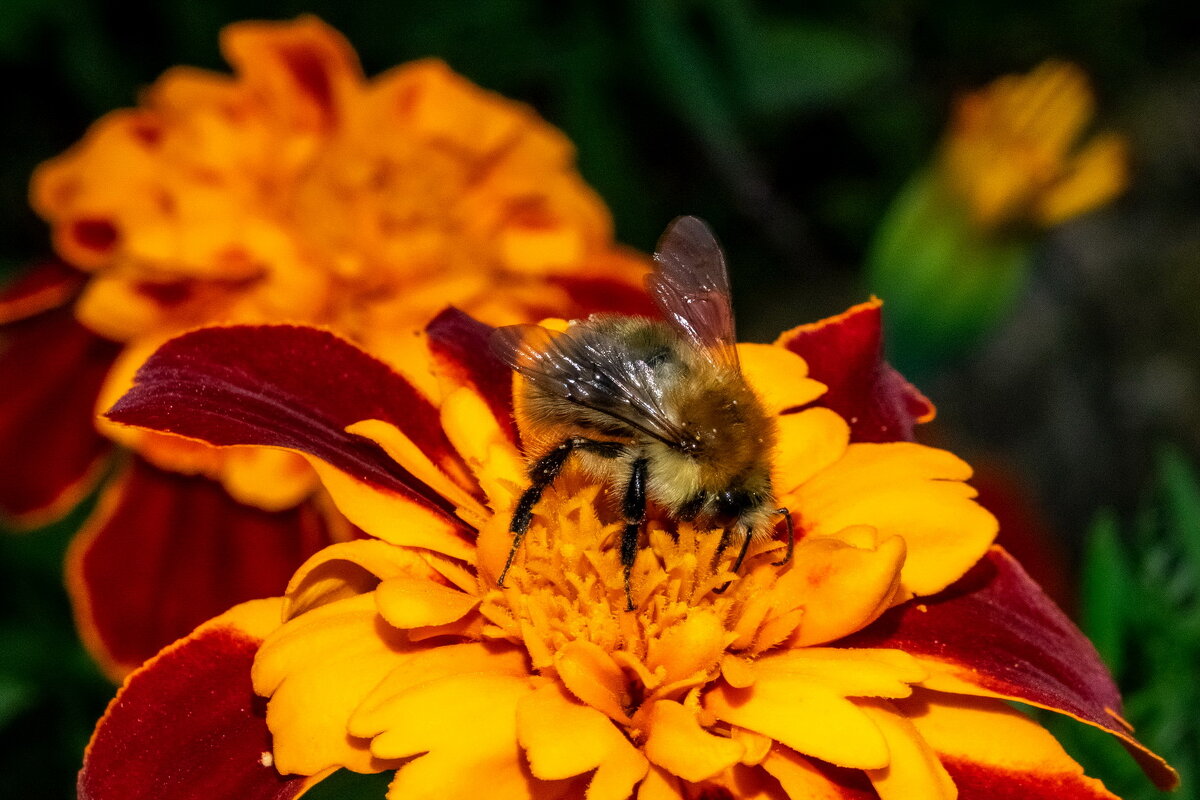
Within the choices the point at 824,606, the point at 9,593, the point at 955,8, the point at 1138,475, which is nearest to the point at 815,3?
the point at 955,8

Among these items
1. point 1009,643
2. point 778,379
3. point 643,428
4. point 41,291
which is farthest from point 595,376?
point 41,291

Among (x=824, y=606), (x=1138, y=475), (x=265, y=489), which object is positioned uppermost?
(x=824, y=606)

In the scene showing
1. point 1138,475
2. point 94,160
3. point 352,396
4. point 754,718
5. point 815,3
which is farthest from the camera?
point 1138,475

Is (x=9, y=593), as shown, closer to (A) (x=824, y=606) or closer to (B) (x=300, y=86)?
(B) (x=300, y=86)

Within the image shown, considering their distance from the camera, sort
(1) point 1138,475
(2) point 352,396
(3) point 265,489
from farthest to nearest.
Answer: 1. (1) point 1138,475
2. (3) point 265,489
3. (2) point 352,396

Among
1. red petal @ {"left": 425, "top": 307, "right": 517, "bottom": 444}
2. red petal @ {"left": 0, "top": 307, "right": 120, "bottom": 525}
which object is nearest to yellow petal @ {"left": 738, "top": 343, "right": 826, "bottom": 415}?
red petal @ {"left": 425, "top": 307, "right": 517, "bottom": 444}

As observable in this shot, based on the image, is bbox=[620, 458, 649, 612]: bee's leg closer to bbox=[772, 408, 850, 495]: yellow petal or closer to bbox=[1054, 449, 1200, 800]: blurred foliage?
bbox=[772, 408, 850, 495]: yellow petal

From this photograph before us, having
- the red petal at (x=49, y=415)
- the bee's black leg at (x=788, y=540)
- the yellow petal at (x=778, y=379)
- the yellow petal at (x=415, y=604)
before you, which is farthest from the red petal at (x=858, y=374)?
the red petal at (x=49, y=415)
